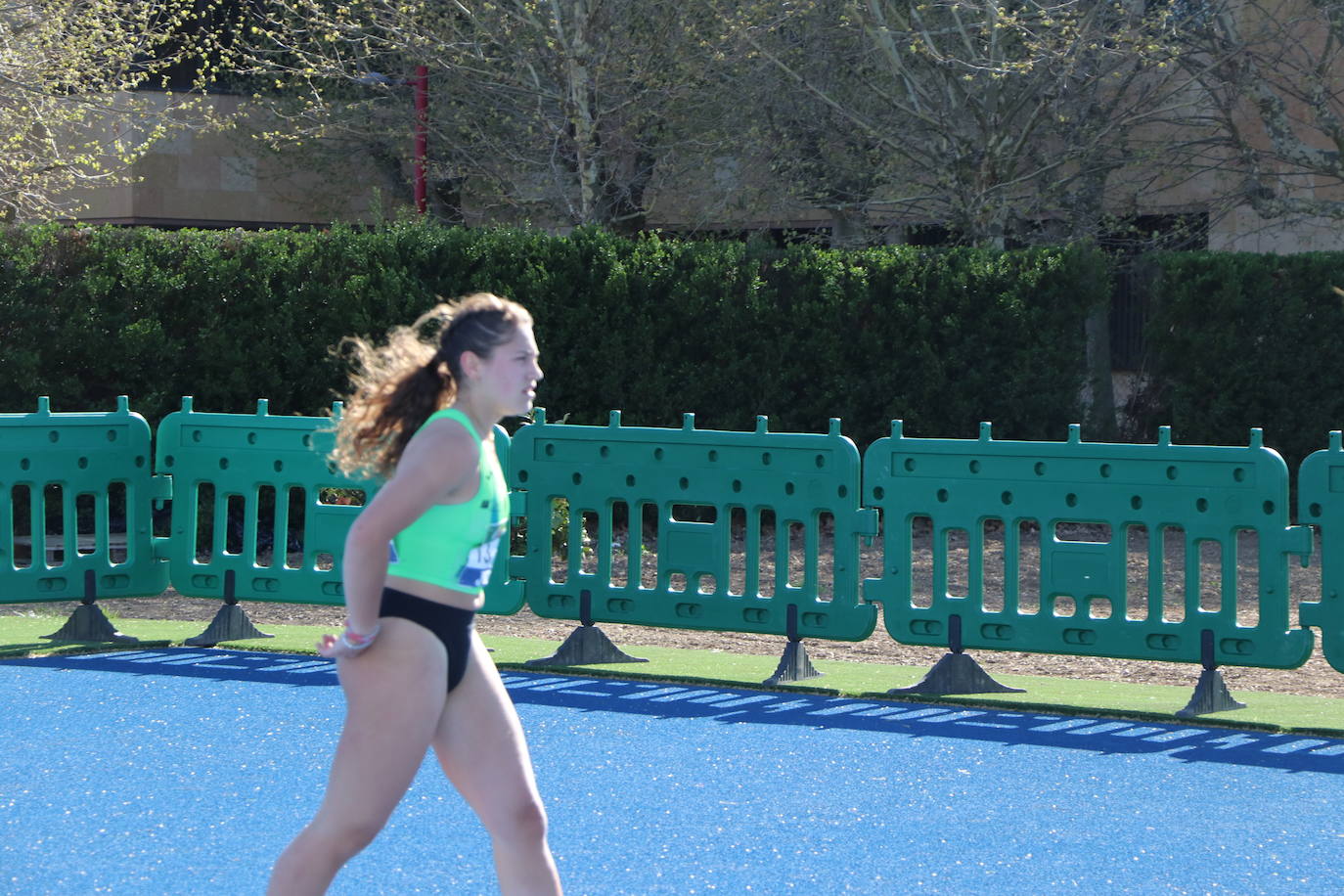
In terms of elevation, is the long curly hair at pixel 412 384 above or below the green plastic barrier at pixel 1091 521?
above

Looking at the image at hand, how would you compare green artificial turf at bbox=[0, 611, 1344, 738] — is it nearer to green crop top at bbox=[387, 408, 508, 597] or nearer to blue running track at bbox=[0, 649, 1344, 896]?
blue running track at bbox=[0, 649, 1344, 896]

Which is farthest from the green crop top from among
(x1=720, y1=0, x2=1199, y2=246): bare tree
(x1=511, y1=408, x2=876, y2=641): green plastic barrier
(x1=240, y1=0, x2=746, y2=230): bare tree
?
(x1=240, y1=0, x2=746, y2=230): bare tree

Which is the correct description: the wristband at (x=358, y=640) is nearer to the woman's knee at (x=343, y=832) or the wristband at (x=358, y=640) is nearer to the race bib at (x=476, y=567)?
the race bib at (x=476, y=567)

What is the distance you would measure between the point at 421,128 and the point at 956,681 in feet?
45.0

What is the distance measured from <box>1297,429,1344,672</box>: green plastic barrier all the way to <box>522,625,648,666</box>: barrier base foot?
372 cm

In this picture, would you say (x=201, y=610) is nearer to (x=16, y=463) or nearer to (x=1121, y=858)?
(x=16, y=463)

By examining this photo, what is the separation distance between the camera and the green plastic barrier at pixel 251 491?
33.1 feet

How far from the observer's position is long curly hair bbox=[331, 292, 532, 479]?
413 cm

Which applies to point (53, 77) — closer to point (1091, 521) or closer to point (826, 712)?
point (826, 712)

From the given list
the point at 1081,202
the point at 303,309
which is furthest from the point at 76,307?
the point at 1081,202

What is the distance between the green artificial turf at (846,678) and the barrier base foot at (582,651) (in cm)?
9

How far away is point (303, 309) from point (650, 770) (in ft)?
30.1

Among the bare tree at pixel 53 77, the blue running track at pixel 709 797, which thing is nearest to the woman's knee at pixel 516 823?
the blue running track at pixel 709 797

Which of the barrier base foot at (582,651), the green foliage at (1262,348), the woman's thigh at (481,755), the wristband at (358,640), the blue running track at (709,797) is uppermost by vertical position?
the green foliage at (1262,348)
